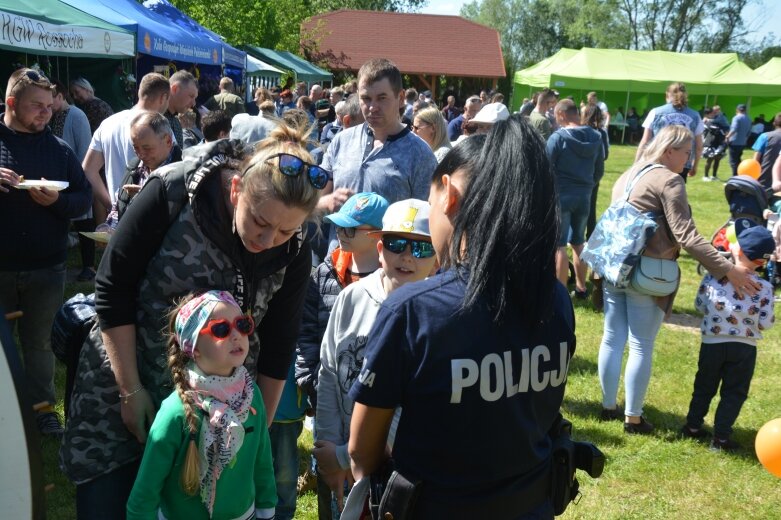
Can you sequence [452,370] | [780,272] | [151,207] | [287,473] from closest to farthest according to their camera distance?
[452,370] < [151,207] < [287,473] < [780,272]

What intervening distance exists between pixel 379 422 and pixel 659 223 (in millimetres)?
3331

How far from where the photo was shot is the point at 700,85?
31406 mm

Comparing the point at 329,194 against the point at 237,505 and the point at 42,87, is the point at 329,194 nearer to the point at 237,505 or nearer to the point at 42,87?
the point at 42,87

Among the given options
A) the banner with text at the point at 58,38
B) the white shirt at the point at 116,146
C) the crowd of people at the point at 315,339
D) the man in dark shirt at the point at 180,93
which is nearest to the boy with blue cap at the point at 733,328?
the crowd of people at the point at 315,339

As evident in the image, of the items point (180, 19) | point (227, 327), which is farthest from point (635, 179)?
point (180, 19)

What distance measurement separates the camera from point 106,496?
2.31 meters

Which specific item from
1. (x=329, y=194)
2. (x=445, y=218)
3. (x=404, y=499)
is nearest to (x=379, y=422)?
(x=404, y=499)

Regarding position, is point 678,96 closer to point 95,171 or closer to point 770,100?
point 95,171

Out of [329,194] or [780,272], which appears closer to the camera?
[329,194]

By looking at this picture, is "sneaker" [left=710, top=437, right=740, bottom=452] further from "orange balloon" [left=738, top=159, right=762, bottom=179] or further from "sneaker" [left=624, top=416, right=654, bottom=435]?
"orange balloon" [left=738, top=159, right=762, bottom=179]

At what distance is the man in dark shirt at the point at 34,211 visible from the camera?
4.15 m

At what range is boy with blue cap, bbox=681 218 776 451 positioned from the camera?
4.53 metres

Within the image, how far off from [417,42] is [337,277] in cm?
4739

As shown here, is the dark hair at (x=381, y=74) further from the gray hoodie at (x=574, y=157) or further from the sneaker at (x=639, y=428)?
the gray hoodie at (x=574, y=157)
